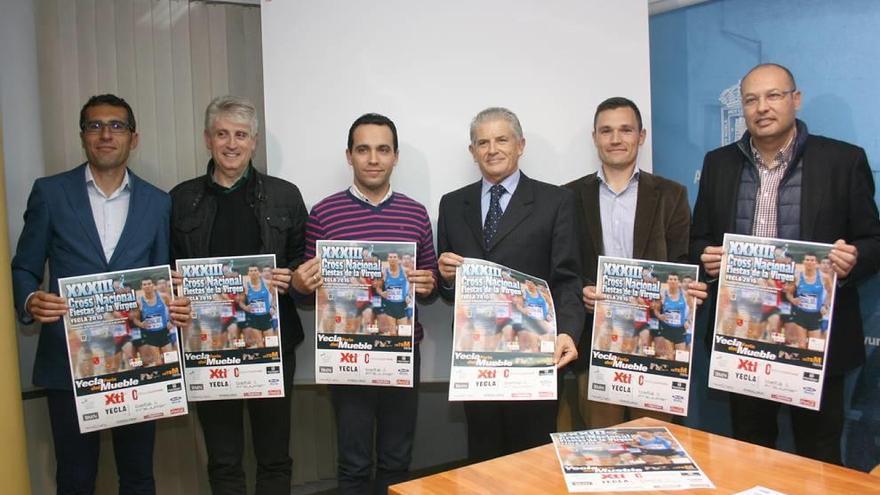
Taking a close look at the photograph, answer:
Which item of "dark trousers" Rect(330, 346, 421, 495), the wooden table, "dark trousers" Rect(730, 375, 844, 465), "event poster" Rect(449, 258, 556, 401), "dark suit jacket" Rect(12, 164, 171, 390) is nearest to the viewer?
the wooden table

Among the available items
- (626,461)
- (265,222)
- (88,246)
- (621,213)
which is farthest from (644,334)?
(88,246)

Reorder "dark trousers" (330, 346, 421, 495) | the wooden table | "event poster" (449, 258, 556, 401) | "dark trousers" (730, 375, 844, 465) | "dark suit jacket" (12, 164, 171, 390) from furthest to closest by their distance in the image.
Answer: "dark trousers" (330, 346, 421, 495), "dark trousers" (730, 375, 844, 465), "dark suit jacket" (12, 164, 171, 390), "event poster" (449, 258, 556, 401), the wooden table

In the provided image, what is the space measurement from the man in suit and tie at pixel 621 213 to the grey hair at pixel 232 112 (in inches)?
61.6

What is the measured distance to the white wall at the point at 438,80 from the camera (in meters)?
3.82

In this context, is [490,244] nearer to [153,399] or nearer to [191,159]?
[153,399]

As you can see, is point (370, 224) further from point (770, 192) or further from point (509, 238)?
point (770, 192)

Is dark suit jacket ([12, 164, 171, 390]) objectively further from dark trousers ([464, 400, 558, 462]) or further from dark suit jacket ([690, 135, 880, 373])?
dark suit jacket ([690, 135, 880, 373])

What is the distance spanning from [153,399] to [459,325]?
4.26 ft

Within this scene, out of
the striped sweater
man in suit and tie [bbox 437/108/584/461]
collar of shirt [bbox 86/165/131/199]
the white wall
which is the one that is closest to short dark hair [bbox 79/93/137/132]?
collar of shirt [bbox 86/165/131/199]

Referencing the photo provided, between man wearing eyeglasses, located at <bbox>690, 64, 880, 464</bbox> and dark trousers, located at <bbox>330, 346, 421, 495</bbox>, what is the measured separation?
4.92 ft

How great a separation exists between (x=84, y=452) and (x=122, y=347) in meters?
0.57

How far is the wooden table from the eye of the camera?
6.18 ft

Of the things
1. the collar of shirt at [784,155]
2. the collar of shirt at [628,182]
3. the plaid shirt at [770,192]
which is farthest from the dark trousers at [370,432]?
the collar of shirt at [784,155]

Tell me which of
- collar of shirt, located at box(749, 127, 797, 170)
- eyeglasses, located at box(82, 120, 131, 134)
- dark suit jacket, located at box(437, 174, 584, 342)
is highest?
eyeglasses, located at box(82, 120, 131, 134)
